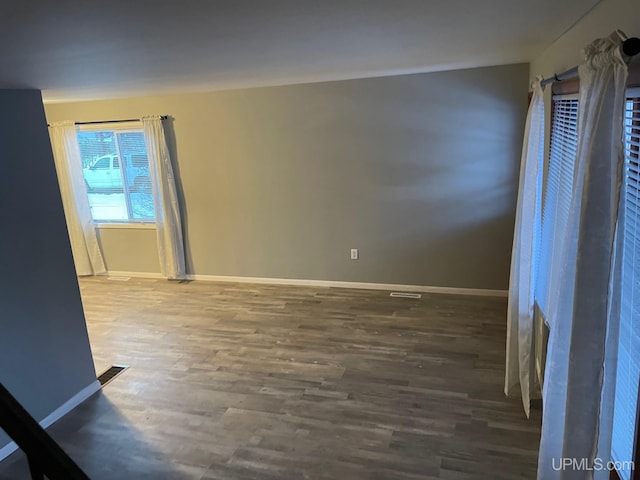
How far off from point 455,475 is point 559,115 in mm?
2146

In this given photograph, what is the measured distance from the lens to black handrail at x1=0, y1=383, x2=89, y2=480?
731 millimetres

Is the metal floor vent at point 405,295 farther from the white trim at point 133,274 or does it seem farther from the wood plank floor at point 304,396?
the white trim at point 133,274

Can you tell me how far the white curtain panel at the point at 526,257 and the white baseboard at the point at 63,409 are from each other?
296 centimetres

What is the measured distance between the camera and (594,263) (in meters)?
1.33

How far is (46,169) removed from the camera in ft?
9.64

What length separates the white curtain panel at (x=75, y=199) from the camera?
5551mm

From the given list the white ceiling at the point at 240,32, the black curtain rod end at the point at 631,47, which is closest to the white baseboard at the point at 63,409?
the white ceiling at the point at 240,32

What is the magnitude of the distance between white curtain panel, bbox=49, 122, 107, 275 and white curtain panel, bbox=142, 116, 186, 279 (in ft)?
3.50

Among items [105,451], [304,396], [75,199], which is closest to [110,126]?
[75,199]

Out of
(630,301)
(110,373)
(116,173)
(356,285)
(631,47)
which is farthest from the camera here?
(116,173)

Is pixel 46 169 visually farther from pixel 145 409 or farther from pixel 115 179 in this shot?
pixel 115 179

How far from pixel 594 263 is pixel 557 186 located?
150 centimetres

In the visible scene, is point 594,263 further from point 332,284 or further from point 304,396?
point 332,284

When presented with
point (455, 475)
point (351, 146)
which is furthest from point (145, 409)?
point (351, 146)
